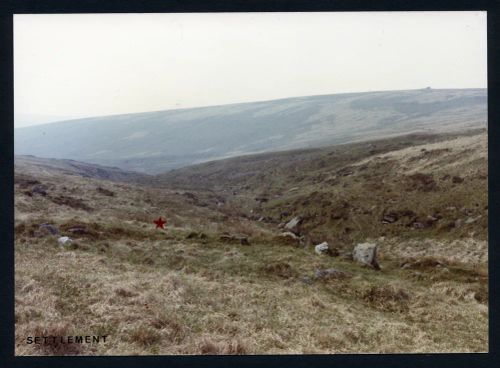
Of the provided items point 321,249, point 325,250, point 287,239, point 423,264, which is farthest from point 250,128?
point 423,264

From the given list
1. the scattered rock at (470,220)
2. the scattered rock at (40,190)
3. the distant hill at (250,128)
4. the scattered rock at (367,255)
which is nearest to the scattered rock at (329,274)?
the scattered rock at (367,255)

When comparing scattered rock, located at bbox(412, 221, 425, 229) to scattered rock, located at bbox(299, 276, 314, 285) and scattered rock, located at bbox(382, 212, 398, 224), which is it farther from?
scattered rock, located at bbox(299, 276, 314, 285)

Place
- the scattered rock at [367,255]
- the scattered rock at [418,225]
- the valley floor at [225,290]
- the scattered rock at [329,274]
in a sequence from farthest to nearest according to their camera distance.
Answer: the scattered rock at [418,225] < the scattered rock at [367,255] < the scattered rock at [329,274] < the valley floor at [225,290]

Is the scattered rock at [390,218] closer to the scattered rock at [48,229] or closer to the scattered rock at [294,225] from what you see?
the scattered rock at [294,225]

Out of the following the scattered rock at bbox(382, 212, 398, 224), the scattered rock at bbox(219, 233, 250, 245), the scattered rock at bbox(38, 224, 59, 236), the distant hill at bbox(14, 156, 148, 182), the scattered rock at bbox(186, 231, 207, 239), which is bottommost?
the scattered rock at bbox(219, 233, 250, 245)

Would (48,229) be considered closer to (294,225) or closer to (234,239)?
(234,239)

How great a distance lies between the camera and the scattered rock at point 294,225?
21.9 meters

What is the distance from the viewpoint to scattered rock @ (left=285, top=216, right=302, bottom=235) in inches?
864

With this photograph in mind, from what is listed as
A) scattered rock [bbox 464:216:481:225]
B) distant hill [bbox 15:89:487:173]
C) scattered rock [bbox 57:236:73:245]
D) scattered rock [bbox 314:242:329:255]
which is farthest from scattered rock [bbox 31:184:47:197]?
scattered rock [bbox 464:216:481:225]

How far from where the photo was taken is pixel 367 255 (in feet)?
52.7

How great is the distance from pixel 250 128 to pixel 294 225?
41139 millimetres

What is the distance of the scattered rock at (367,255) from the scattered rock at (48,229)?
42.6ft

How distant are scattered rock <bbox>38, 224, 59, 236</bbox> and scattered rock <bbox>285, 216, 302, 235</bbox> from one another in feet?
40.0
